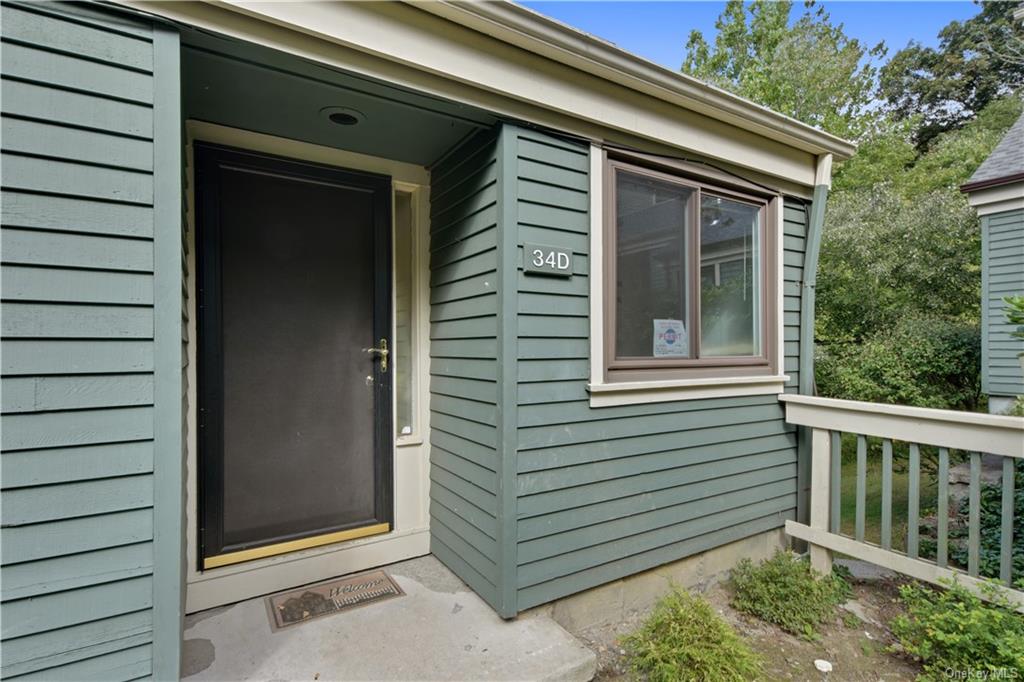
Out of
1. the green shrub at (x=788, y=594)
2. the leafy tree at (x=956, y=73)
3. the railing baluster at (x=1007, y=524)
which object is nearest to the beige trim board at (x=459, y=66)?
the railing baluster at (x=1007, y=524)

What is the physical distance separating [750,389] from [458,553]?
6.34 feet

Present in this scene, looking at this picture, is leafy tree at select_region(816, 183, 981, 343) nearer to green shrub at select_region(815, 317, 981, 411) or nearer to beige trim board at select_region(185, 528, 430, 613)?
green shrub at select_region(815, 317, 981, 411)

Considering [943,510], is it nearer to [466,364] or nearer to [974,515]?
[974,515]

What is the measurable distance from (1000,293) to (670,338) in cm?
587

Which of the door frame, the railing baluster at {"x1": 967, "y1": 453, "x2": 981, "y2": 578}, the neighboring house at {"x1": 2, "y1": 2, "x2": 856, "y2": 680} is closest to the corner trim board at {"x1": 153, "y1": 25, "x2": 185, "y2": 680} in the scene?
the neighboring house at {"x1": 2, "y1": 2, "x2": 856, "y2": 680}

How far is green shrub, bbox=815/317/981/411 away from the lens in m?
6.41

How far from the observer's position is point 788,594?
247 centimetres

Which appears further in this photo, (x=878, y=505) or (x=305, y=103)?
(x=878, y=505)

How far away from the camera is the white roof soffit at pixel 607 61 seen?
181 centimetres

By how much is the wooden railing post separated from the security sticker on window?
1042mm

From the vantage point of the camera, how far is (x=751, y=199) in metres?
2.91

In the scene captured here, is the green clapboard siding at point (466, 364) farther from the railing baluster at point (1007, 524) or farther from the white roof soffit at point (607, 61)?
the railing baluster at point (1007, 524)

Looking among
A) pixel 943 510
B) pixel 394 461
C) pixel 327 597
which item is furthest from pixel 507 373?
pixel 943 510

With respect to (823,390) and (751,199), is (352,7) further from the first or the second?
(823,390)
